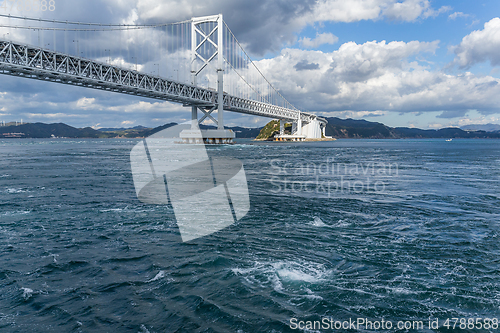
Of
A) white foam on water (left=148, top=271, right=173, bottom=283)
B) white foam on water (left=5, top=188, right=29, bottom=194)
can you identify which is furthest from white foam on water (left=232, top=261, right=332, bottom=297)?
white foam on water (left=5, top=188, right=29, bottom=194)

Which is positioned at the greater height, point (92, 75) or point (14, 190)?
point (92, 75)

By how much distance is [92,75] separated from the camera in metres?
41.3

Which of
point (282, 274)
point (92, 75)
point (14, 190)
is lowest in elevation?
point (282, 274)

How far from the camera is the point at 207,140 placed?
66750mm

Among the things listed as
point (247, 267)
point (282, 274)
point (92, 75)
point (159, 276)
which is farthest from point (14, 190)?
point (92, 75)

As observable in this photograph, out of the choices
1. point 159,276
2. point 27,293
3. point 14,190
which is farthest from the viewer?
point 14,190

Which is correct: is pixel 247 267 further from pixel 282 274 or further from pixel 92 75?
pixel 92 75

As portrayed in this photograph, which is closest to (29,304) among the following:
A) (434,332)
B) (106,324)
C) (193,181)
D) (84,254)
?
(106,324)

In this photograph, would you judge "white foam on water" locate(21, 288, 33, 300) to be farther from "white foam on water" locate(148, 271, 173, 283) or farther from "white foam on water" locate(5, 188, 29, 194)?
"white foam on water" locate(5, 188, 29, 194)

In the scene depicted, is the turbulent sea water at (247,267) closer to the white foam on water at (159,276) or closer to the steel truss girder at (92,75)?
the white foam on water at (159,276)

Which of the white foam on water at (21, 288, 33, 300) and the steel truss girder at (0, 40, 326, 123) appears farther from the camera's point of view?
the steel truss girder at (0, 40, 326, 123)

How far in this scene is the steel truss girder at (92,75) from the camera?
110ft

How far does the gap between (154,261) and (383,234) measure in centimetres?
502

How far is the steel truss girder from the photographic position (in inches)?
1315
